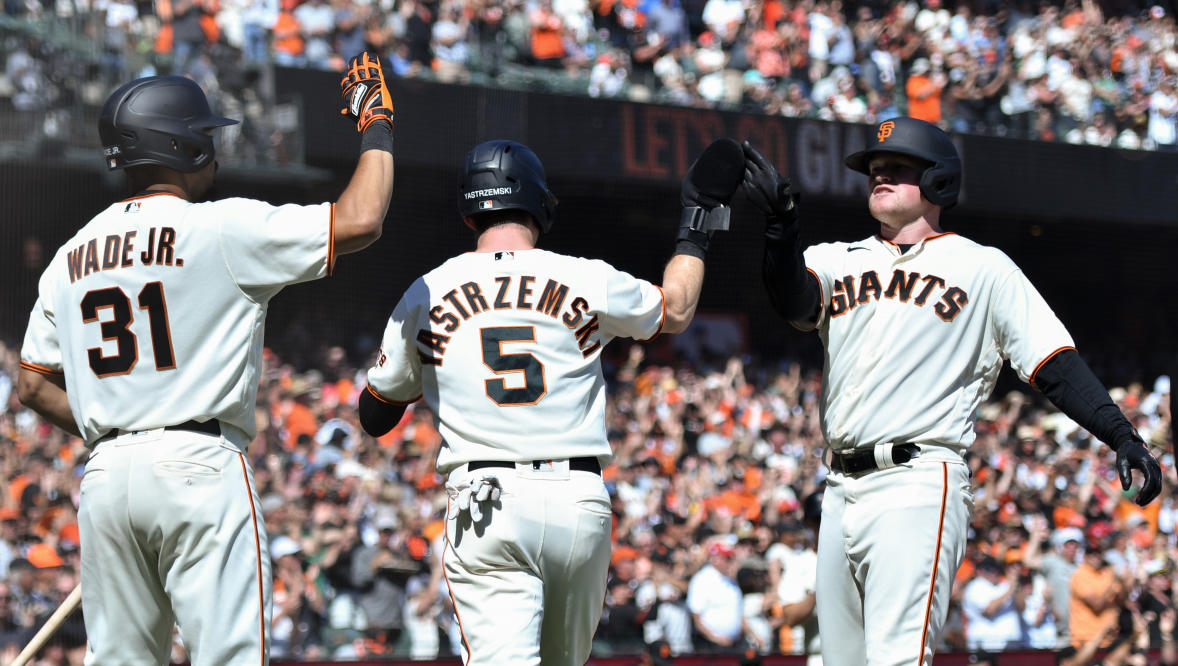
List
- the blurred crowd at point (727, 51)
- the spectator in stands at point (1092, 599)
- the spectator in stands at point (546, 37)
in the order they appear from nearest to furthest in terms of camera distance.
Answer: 1. the spectator in stands at point (1092, 599)
2. the blurred crowd at point (727, 51)
3. the spectator in stands at point (546, 37)

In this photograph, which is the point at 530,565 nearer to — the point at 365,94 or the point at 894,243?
the point at 365,94

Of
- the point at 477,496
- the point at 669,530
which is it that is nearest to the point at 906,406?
the point at 477,496

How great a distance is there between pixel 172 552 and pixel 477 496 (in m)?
0.72

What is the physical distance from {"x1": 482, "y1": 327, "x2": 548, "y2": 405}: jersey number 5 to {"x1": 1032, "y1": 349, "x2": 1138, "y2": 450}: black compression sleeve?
143cm

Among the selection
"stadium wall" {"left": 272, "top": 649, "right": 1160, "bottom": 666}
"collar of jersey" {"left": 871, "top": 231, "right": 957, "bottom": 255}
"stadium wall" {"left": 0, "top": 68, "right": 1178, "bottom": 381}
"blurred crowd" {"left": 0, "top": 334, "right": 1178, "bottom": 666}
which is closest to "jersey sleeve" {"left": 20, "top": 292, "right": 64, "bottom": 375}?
"collar of jersey" {"left": 871, "top": 231, "right": 957, "bottom": 255}

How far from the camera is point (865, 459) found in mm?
3893

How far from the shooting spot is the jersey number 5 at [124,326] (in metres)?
3.26

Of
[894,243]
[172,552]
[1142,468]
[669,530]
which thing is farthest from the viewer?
[669,530]

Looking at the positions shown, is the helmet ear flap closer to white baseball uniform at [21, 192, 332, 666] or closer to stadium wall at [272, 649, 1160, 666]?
Answer: white baseball uniform at [21, 192, 332, 666]

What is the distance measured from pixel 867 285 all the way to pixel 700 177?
0.58m

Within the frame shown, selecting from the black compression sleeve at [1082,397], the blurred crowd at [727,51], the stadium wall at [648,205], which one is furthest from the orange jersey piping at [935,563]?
the stadium wall at [648,205]

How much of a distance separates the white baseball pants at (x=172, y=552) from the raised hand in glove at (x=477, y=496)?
0.50m

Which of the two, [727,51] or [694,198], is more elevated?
[727,51]

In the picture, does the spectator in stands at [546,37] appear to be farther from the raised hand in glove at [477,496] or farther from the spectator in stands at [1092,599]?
the raised hand in glove at [477,496]
